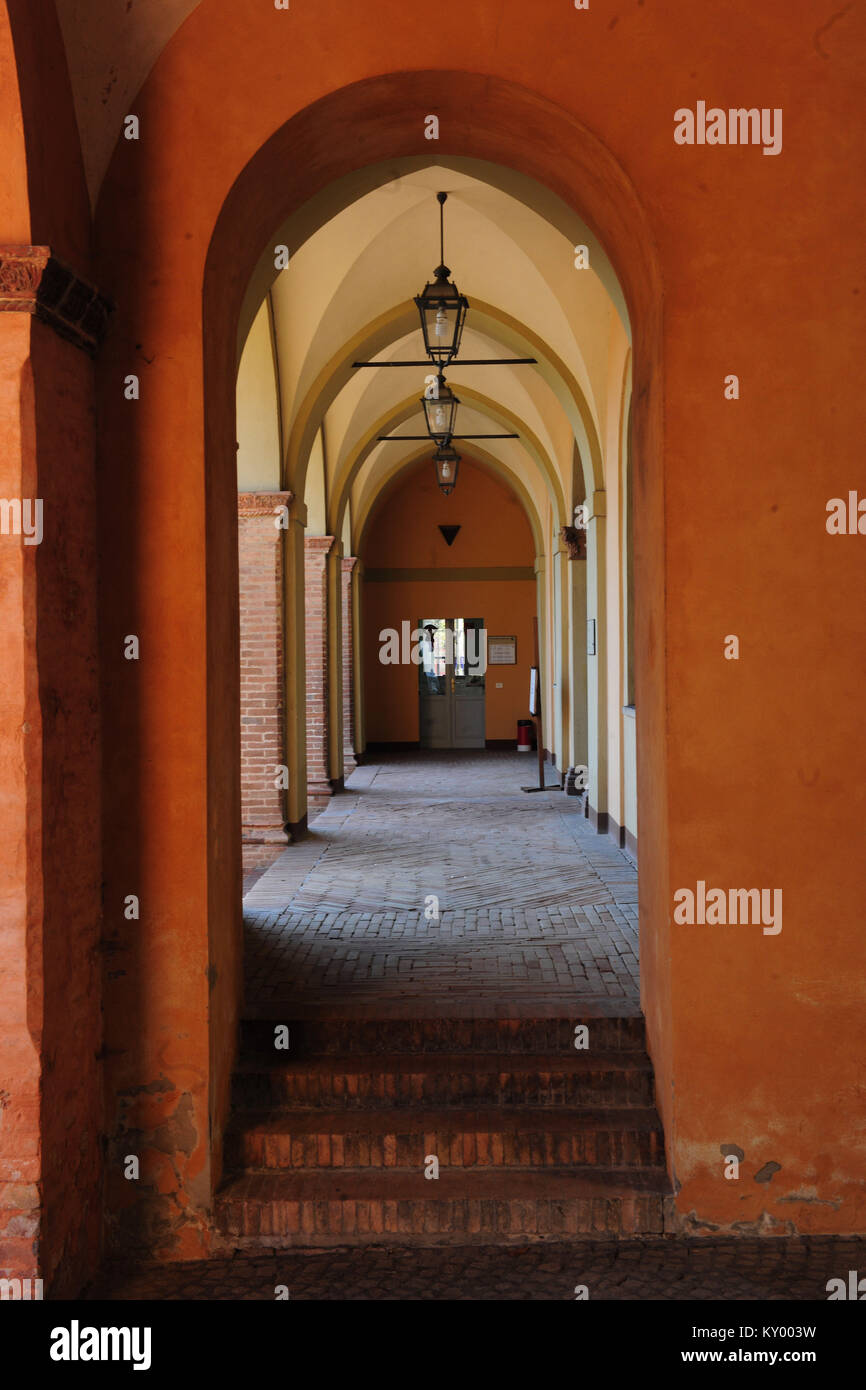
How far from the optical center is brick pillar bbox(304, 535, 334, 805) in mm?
13250

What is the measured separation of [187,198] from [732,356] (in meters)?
2.16

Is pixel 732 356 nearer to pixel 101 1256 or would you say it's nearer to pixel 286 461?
pixel 101 1256

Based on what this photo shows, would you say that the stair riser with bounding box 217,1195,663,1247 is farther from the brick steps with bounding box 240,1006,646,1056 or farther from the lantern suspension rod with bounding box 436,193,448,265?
the lantern suspension rod with bounding box 436,193,448,265

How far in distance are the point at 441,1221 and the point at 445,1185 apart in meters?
0.14

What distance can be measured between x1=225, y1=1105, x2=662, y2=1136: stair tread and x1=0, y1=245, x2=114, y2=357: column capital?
318cm

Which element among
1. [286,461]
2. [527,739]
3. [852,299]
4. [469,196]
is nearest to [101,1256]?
[852,299]

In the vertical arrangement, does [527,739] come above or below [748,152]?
below

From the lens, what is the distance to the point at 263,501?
30.4 ft

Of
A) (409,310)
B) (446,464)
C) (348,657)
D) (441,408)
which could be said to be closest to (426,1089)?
(441,408)

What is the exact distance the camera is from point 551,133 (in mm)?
4156

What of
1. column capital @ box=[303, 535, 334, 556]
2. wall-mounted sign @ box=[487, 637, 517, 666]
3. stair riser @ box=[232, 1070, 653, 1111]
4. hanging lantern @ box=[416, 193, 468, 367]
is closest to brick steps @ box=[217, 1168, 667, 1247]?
stair riser @ box=[232, 1070, 653, 1111]

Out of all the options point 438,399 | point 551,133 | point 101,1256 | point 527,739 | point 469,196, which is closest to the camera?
point 101,1256

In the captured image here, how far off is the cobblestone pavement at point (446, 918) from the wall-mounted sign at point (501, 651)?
9048mm
